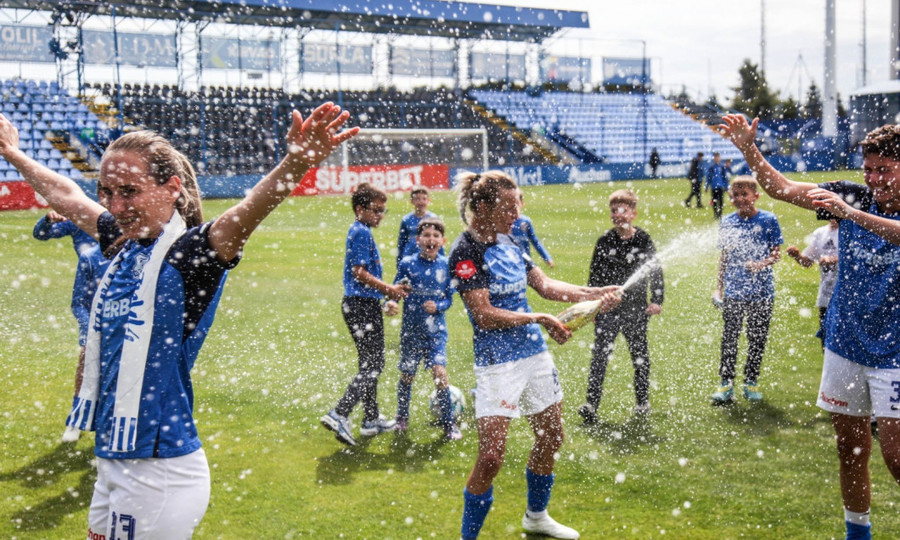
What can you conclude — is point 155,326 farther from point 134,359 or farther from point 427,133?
point 427,133

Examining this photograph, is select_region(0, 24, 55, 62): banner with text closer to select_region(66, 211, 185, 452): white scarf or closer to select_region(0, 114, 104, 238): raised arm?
select_region(0, 114, 104, 238): raised arm

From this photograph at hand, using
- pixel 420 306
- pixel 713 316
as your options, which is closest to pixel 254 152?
pixel 713 316

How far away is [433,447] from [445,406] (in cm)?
33

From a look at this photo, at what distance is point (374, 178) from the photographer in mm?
33906

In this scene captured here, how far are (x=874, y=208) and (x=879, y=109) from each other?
156 feet

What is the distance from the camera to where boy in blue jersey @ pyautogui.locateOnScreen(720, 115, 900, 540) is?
3625 mm

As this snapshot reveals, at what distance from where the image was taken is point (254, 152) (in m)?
35.1

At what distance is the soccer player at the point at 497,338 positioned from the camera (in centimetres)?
398

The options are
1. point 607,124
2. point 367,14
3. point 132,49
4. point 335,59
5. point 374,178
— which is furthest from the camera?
point 607,124

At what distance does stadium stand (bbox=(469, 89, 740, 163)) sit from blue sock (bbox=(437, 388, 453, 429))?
3926cm

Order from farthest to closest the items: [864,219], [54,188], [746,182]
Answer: [746,182], [864,219], [54,188]

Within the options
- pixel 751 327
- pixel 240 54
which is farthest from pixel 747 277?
pixel 240 54

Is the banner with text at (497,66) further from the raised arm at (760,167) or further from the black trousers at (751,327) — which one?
the raised arm at (760,167)

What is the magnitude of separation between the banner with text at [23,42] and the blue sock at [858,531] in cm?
3690
